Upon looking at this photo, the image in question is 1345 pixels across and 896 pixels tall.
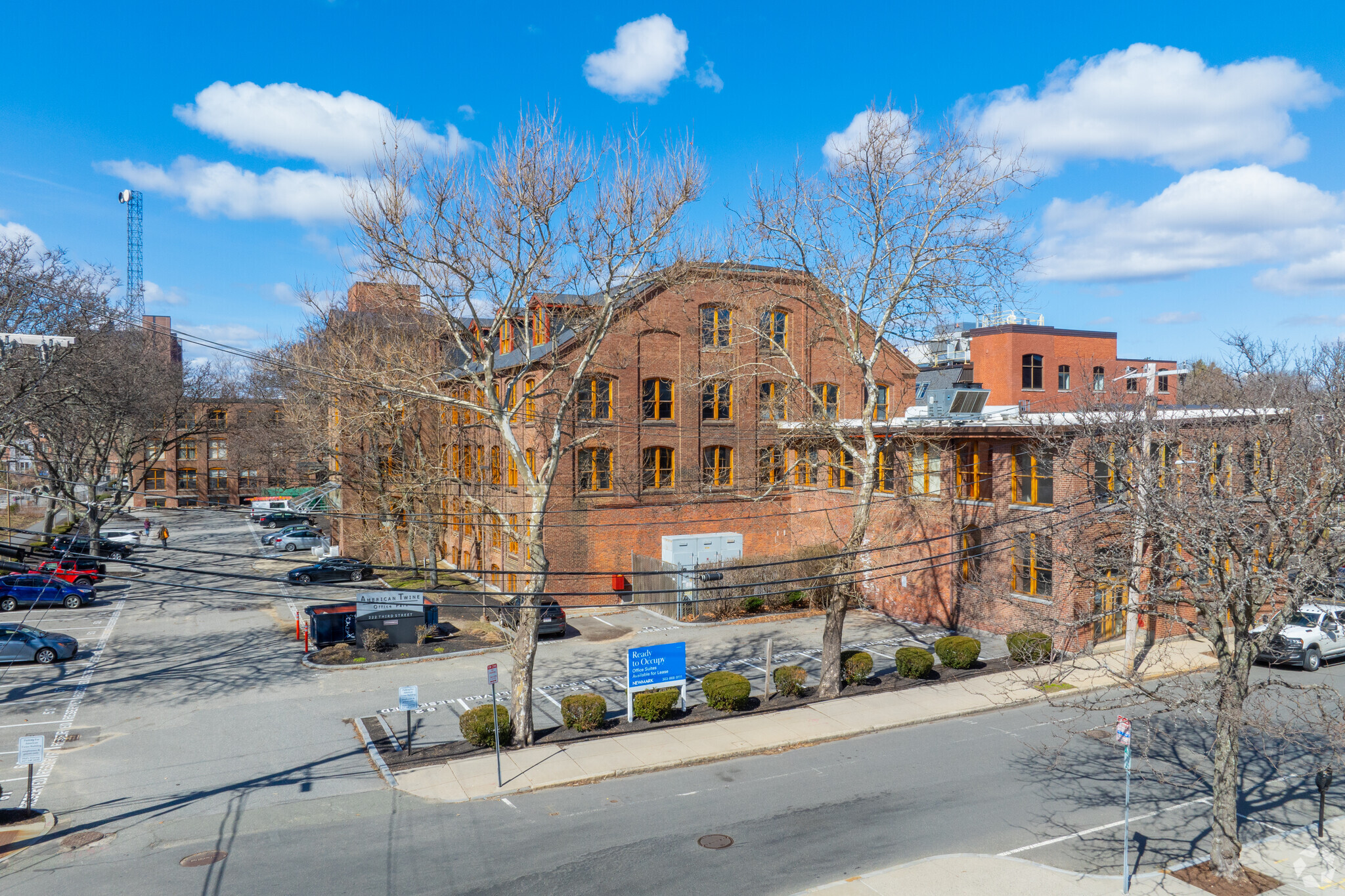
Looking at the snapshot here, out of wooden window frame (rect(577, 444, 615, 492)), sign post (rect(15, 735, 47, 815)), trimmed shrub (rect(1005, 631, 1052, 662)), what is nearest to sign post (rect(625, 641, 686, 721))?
trimmed shrub (rect(1005, 631, 1052, 662))

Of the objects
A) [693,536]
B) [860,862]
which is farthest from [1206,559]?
[693,536]

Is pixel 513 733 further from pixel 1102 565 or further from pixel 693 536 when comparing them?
pixel 693 536

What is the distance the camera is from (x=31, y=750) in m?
14.7

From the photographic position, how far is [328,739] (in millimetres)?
19359

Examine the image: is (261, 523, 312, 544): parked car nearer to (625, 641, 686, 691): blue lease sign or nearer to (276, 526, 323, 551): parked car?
(276, 526, 323, 551): parked car

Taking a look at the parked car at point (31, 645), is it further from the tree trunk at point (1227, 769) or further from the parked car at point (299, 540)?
the tree trunk at point (1227, 769)

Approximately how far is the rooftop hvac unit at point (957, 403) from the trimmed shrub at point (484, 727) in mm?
17714

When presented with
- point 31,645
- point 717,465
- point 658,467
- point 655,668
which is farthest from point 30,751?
point 717,465

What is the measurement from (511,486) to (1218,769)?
1099 inches

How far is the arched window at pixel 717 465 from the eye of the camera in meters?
37.2

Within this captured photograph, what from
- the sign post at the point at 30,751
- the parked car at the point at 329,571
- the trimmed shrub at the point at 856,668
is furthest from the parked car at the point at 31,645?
the trimmed shrub at the point at 856,668

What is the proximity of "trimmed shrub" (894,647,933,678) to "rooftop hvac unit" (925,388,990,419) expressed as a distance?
8621 millimetres

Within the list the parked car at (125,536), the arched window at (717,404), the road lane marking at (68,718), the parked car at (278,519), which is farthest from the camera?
the parked car at (278,519)

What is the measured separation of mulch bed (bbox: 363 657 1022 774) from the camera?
59.2 feet
